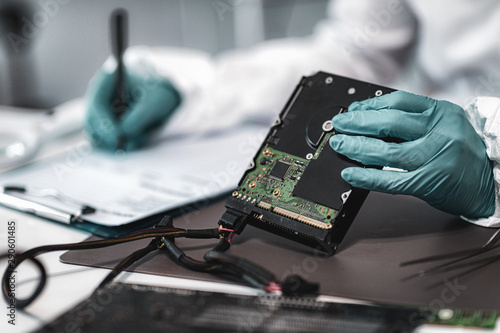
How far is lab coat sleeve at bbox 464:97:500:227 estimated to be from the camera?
2.38 feet

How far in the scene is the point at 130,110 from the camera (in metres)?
1.24

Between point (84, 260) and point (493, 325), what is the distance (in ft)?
1.71

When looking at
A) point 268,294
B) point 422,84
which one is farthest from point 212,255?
point 422,84

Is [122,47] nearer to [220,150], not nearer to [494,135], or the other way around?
[220,150]

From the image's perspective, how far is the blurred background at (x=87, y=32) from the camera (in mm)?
2504

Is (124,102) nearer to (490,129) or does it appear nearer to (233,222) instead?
(233,222)

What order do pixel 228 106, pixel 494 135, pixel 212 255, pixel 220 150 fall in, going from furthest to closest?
1. pixel 228 106
2. pixel 220 150
3. pixel 494 135
4. pixel 212 255

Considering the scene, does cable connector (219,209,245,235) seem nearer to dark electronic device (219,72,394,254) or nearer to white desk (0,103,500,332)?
dark electronic device (219,72,394,254)

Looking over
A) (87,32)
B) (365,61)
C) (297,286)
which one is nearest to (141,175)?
(297,286)

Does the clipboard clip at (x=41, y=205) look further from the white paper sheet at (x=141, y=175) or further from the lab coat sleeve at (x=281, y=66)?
the lab coat sleeve at (x=281, y=66)

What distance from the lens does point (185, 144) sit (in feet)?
4.11

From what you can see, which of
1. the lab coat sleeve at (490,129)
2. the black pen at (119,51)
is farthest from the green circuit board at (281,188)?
the black pen at (119,51)

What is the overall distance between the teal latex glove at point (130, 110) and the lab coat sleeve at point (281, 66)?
78mm

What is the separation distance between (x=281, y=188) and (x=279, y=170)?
0.11ft
